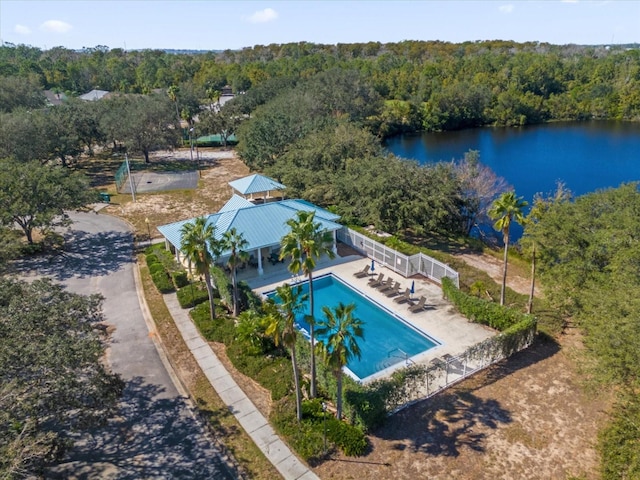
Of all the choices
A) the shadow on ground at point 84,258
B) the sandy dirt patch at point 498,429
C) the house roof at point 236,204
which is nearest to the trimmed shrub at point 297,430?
the sandy dirt patch at point 498,429

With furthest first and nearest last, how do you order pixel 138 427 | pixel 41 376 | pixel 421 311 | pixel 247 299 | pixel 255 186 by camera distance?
1. pixel 255 186
2. pixel 421 311
3. pixel 247 299
4. pixel 138 427
5. pixel 41 376

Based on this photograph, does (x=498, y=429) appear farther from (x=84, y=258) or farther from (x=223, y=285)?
(x=84, y=258)

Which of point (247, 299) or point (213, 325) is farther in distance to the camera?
point (247, 299)

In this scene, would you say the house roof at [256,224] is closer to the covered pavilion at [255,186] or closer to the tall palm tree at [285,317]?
the covered pavilion at [255,186]

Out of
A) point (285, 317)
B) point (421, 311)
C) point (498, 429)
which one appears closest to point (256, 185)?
point (421, 311)

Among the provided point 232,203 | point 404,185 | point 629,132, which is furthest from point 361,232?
point 629,132

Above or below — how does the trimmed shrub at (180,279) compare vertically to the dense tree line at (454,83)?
below

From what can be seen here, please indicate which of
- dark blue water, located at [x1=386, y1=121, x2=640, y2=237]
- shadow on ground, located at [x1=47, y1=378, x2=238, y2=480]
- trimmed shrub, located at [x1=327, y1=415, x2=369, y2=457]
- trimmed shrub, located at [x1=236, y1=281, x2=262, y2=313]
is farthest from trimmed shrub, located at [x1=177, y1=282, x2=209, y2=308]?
dark blue water, located at [x1=386, y1=121, x2=640, y2=237]

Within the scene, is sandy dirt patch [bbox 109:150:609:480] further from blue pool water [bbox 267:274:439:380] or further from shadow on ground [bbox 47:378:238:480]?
blue pool water [bbox 267:274:439:380]
